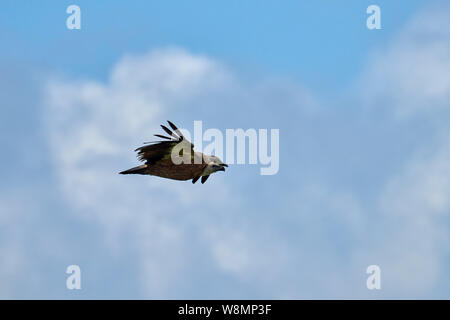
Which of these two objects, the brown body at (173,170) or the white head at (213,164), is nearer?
the brown body at (173,170)

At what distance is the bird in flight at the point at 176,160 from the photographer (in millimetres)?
47688

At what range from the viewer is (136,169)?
48.9 m

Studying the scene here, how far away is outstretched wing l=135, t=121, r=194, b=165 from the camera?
1873 inches

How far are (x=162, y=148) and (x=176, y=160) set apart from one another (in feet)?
2.87

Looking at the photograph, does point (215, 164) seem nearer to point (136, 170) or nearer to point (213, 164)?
point (213, 164)

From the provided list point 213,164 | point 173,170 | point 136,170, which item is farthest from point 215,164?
point 136,170

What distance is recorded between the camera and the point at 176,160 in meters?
48.5

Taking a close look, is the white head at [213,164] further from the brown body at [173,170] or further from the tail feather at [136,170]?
the tail feather at [136,170]
